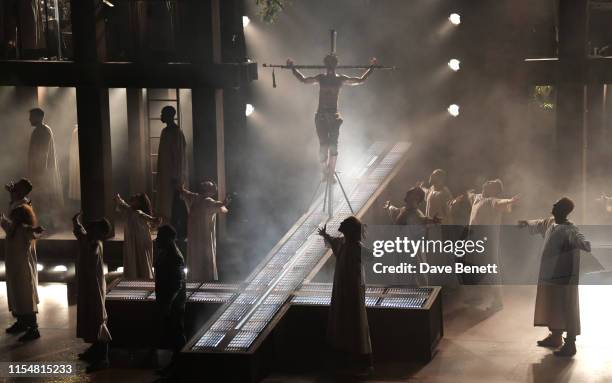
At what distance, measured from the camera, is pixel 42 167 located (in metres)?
16.9

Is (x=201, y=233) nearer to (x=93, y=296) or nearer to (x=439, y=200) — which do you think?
(x=93, y=296)

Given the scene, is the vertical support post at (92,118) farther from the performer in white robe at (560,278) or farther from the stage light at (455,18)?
the performer in white robe at (560,278)

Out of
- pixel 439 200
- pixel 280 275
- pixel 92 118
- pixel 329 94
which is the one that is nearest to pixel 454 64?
pixel 439 200

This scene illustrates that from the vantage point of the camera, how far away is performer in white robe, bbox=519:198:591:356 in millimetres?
11703

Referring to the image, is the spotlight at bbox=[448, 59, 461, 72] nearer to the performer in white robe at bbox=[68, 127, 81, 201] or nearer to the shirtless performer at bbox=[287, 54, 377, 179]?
the shirtless performer at bbox=[287, 54, 377, 179]

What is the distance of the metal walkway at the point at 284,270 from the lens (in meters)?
11.2

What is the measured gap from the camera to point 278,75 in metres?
18.1

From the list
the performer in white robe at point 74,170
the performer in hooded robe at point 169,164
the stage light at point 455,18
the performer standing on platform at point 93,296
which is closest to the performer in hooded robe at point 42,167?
the performer in white robe at point 74,170

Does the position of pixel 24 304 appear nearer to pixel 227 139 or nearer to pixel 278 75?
pixel 227 139

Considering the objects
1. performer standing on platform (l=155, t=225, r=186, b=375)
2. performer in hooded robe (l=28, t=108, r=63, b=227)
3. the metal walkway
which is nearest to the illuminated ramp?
the metal walkway

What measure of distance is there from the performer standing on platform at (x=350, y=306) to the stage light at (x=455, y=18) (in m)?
6.78

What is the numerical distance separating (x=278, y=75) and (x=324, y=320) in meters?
7.16

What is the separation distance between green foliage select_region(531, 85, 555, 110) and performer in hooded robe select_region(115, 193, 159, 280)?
21.8 feet
